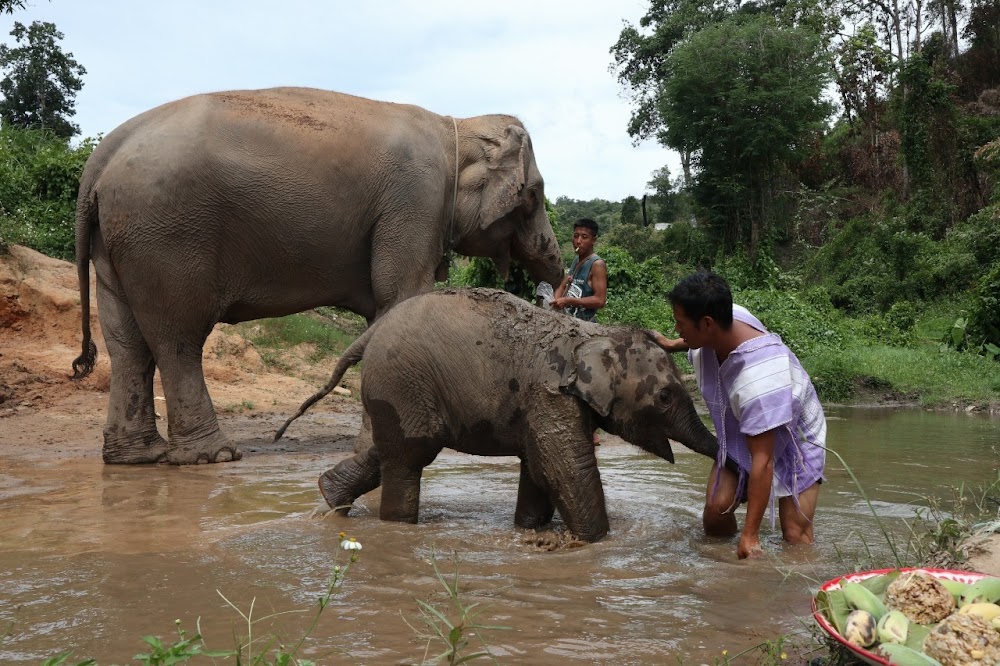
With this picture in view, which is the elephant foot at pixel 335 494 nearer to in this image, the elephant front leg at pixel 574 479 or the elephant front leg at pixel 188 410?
the elephant front leg at pixel 574 479

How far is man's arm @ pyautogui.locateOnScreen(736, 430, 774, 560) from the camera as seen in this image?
4488mm

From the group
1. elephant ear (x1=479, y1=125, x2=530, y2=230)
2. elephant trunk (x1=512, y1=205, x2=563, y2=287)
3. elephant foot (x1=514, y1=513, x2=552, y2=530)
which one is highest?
elephant ear (x1=479, y1=125, x2=530, y2=230)

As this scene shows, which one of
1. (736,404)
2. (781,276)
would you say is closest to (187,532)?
(736,404)

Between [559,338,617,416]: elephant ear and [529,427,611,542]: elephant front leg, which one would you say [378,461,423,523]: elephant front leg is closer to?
[529,427,611,542]: elephant front leg

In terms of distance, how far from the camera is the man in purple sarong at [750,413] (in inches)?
181

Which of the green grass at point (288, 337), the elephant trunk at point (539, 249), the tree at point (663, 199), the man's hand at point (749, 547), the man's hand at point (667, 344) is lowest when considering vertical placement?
the man's hand at point (749, 547)

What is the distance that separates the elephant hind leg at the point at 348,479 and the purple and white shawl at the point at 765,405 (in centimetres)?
191

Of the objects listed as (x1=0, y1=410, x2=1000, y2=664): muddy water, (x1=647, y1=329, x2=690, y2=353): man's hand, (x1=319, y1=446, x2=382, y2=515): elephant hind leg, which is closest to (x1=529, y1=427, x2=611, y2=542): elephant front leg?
(x1=0, y1=410, x2=1000, y2=664): muddy water

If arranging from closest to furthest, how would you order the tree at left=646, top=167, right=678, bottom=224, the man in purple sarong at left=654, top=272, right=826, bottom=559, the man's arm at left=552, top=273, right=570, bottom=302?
the man in purple sarong at left=654, top=272, right=826, bottom=559 < the man's arm at left=552, top=273, right=570, bottom=302 < the tree at left=646, top=167, right=678, bottom=224

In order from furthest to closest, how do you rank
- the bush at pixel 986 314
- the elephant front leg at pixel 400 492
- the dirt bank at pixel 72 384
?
the bush at pixel 986 314 < the dirt bank at pixel 72 384 < the elephant front leg at pixel 400 492

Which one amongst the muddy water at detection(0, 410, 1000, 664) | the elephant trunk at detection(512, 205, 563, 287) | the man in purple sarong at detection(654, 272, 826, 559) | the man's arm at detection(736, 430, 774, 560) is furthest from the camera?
the elephant trunk at detection(512, 205, 563, 287)

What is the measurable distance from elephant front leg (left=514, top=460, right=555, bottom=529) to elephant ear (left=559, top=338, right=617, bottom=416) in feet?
2.17

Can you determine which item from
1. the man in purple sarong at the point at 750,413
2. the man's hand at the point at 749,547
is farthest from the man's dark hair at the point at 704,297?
the man's hand at the point at 749,547

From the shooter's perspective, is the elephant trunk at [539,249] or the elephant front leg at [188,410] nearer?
the elephant front leg at [188,410]
